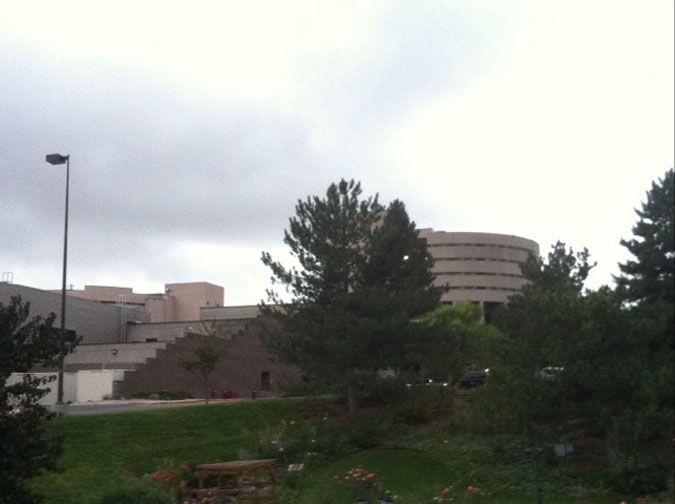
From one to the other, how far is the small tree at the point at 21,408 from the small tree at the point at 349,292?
48.3ft

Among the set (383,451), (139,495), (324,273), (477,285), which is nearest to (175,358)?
(324,273)

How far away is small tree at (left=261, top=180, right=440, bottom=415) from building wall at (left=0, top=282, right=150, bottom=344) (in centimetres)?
2676

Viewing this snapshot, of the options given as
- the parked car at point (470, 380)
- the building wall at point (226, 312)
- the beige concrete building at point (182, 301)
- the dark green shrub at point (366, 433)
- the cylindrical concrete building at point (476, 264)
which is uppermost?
the cylindrical concrete building at point (476, 264)

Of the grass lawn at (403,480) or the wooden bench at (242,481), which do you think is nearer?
the wooden bench at (242,481)

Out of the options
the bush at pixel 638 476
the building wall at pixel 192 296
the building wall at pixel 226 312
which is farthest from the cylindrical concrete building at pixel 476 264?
the bush at pixel 638 476

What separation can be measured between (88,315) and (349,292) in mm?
36855

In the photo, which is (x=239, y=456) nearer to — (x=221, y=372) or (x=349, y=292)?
(x=349, y=292)

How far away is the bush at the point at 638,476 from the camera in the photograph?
21.5 metres

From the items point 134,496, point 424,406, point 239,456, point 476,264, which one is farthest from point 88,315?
point 476,264

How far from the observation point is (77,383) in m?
47.3

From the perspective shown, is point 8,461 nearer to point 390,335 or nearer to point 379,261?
point 390,335

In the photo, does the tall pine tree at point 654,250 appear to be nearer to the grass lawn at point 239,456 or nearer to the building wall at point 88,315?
the grass lawn at point 239,456

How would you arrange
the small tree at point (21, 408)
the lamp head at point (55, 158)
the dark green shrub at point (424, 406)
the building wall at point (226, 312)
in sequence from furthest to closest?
the building wall at point (226, 312) < the dark green shrub at point (424, 406) < the lamp head at point (55, 158) < the small tree at point (21, 408)

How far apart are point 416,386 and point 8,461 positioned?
19.3 meters
